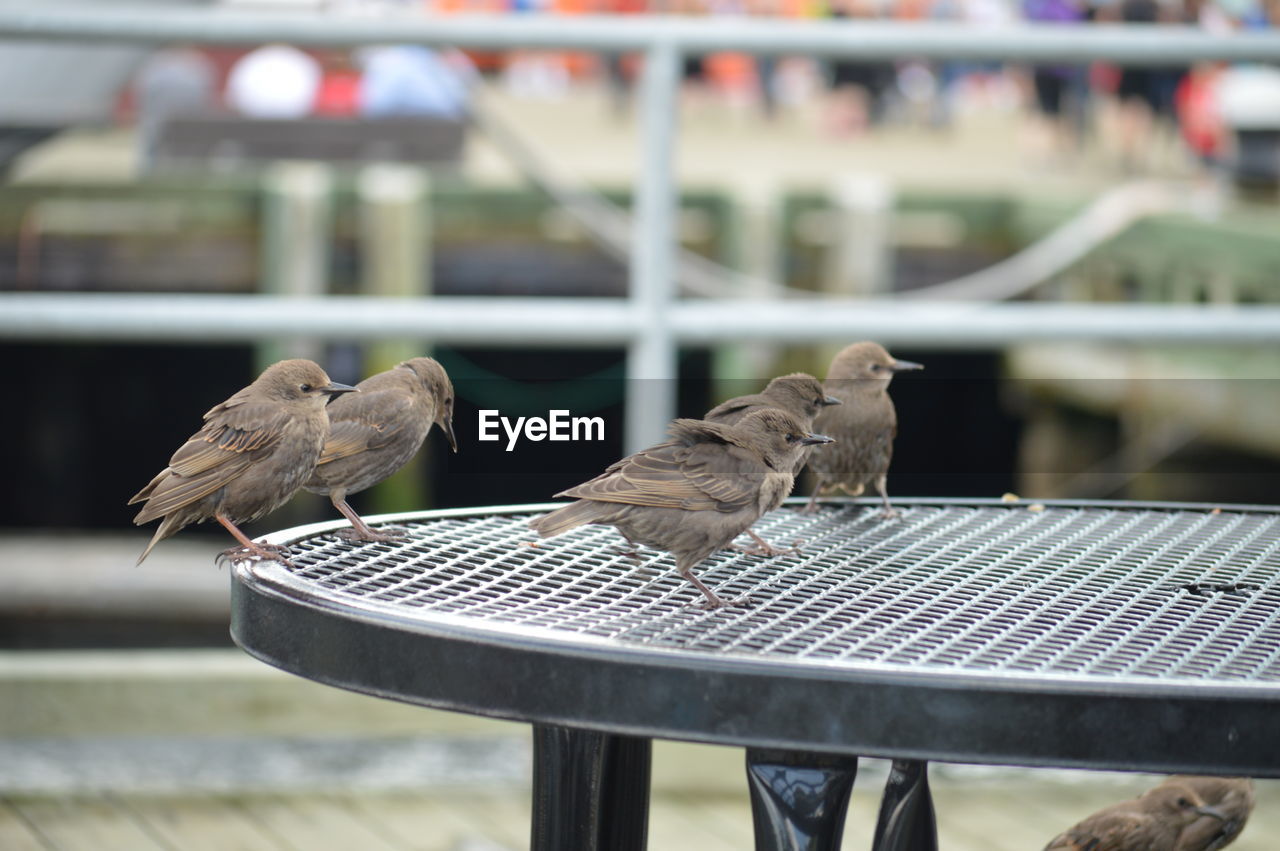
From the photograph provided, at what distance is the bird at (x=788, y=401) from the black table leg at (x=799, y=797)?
28 cm

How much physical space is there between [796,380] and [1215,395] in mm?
6585

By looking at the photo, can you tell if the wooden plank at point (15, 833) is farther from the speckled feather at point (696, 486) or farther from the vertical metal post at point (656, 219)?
the speckled feather at point (696, 486)

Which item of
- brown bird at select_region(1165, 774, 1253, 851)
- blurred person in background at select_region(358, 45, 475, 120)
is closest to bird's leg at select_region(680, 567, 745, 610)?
brown bird at select_region(1165, 774, 1253, 851)

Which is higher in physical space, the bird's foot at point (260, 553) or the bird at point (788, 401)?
the bird at point (788, 401)

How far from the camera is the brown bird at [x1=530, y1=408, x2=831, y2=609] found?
153cm

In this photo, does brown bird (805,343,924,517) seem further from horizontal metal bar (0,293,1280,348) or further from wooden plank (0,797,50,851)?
wooden plank (0,797,50,851)

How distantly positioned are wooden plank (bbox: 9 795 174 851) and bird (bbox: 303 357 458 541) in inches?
76.7

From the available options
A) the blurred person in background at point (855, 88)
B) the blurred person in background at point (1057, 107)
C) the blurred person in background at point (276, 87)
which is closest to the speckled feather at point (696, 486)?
the blurred person in background at point (276, 87)

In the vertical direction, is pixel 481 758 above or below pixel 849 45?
below

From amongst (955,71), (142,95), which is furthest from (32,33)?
(955,71)

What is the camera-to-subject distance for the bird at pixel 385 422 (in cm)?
162

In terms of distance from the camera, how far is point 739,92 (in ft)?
75.0

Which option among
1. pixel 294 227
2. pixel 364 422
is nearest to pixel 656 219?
pixel 364 422

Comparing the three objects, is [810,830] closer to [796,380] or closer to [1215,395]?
[796,380]
